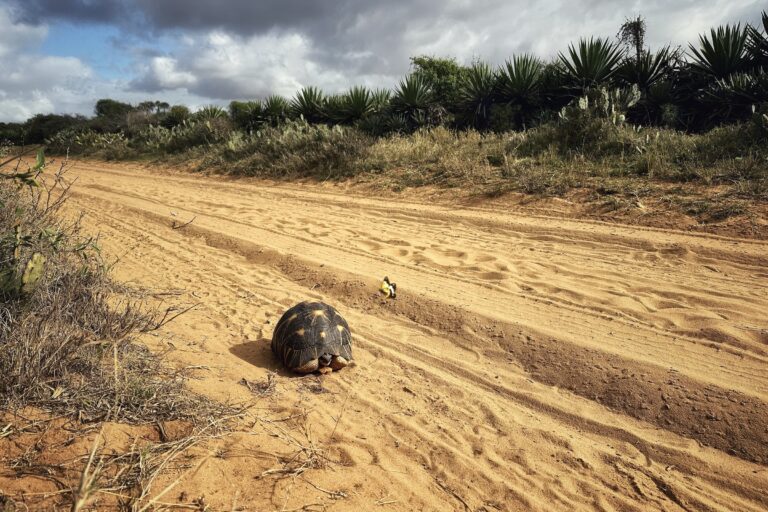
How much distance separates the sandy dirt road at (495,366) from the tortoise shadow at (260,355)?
26mm

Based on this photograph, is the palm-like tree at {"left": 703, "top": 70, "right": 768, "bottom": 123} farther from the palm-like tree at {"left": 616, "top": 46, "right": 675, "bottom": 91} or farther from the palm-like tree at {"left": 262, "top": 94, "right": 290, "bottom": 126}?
the palm-like tree at {"left": 262, "top": 94, "right": 290, "bottom": 126}

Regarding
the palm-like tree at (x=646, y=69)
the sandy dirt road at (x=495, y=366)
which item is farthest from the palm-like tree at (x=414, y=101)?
the sandy dirt road at (x=495, y=366)

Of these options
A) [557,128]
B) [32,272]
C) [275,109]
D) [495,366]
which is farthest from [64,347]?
[275,109]

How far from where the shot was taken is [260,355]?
175 inches

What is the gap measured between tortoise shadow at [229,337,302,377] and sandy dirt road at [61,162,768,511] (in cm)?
3

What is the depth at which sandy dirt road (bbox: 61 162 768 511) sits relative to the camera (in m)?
2.91

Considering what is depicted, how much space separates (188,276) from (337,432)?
3.93 m

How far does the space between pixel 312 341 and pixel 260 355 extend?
27.0 inches

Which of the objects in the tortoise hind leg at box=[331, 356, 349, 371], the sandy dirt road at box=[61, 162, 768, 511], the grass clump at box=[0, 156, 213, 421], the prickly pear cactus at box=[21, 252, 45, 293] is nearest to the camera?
the grass clump at box=[0, 156, 213, 421]

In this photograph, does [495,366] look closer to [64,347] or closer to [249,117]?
[64,347]

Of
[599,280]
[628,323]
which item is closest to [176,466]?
[628,323]

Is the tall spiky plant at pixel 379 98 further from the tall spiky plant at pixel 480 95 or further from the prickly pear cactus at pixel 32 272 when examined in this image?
the prickly pear cactus at pixel 32 272

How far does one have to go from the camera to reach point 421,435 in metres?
3.39

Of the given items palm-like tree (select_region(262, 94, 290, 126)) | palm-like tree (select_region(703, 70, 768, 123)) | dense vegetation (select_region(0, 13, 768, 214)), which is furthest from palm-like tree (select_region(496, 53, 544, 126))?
palm-like tree (select_region(262, 94, 290, 126))
